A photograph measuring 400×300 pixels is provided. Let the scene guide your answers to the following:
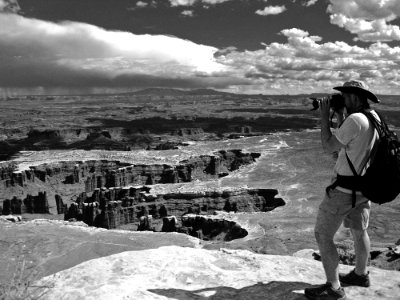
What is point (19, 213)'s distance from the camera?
75.6 meters

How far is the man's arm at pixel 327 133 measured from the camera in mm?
7220

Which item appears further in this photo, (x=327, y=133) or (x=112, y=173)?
(x=112, y=173)

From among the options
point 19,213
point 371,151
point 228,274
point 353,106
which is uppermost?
point 353,106

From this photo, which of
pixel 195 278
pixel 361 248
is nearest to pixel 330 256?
pixel 361 248

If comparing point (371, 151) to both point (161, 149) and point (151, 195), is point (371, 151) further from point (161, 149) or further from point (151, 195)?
point (161, 149)

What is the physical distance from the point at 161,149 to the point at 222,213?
7235 cm

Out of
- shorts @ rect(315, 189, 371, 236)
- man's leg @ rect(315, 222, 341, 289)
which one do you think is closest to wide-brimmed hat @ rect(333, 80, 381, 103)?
shorts @ rect(315, 189, 371, 236)

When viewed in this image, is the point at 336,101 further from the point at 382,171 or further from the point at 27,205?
the point at 27,205

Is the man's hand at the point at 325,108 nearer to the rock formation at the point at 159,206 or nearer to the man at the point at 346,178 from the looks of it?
the man at the point at 346,178

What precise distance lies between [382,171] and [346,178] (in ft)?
1.80

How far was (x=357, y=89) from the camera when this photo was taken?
7461 mm

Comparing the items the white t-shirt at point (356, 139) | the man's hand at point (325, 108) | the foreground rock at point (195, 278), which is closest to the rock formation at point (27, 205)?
the foreground rock at point (195, 278)

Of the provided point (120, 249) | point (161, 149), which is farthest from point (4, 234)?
point (161, 149)

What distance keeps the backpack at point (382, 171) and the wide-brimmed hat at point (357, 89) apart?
Result: 0.36 meters
